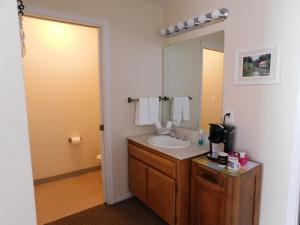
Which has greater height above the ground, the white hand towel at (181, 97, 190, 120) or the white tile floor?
the white hand towel at (181, 97, 190, 120)

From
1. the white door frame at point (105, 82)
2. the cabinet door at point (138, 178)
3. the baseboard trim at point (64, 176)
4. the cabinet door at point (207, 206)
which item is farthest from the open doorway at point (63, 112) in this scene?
the cabinet door at point (207, 206)

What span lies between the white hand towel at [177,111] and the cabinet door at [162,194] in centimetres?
80

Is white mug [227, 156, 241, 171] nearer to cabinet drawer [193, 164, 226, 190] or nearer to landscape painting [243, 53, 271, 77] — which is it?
cabinet drawer [193, 164, 226, 190]

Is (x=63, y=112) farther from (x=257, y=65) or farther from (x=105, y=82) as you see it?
(x=257, y=65)

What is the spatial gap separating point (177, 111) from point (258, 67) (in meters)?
1.17

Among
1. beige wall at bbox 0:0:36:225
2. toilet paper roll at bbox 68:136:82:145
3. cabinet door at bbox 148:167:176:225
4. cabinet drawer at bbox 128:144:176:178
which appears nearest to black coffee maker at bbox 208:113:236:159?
cabinet drawer at bbox 128:144:176:178

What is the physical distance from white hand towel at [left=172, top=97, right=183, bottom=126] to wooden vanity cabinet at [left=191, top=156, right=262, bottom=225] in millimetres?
872

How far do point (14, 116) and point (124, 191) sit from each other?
2.22 meters

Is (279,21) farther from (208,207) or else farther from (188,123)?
(208,207)

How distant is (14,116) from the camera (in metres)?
0.59

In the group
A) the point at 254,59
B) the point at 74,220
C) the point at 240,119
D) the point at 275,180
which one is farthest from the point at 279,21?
the point at 74,220

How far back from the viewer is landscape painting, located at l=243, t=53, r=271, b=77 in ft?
5.28

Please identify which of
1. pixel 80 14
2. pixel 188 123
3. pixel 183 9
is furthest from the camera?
pixel 188 123

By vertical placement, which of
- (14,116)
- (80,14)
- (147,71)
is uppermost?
(80,14)
